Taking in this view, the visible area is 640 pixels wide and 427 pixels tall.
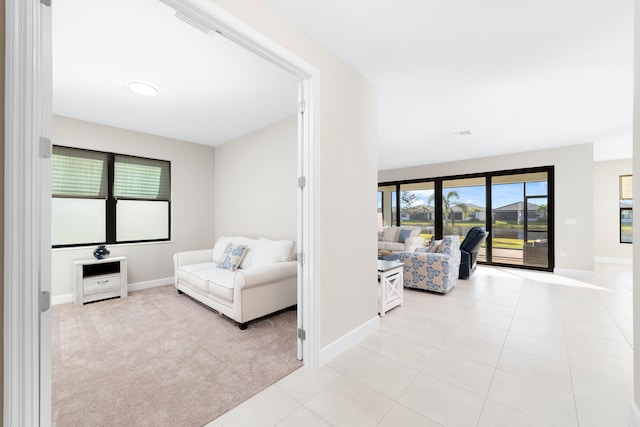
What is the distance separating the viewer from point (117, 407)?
1.71m

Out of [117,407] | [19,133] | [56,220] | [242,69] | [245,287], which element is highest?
[242,69]

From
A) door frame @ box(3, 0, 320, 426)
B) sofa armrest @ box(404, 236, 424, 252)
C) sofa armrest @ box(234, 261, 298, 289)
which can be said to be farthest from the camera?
sofa armrest @ box(404, 236, 424, 252)

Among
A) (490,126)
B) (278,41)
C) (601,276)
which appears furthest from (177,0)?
(601,276)

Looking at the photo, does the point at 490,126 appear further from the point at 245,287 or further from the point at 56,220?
the point at 56,220

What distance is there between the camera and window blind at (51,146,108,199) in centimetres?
376

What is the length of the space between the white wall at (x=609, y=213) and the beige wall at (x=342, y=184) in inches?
311

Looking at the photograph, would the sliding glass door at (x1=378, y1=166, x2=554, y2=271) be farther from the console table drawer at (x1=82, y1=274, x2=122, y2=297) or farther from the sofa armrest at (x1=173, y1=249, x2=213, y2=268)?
the console table drawer at (x1=82, y1=274, x2=122, y2=297)

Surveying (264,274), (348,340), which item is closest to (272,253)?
(264,274)

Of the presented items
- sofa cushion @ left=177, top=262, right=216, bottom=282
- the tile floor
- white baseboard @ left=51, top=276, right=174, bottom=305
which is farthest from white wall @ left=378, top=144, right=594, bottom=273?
white baseboard @ left=51, top=276, right=174, bottom=305

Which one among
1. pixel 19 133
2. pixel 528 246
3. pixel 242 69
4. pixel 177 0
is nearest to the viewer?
pixel 19 133

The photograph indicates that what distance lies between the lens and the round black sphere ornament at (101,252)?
3.88 m

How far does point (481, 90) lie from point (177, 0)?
314 centimetres

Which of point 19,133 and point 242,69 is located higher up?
point 242,69

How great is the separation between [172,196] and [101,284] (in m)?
1.75
